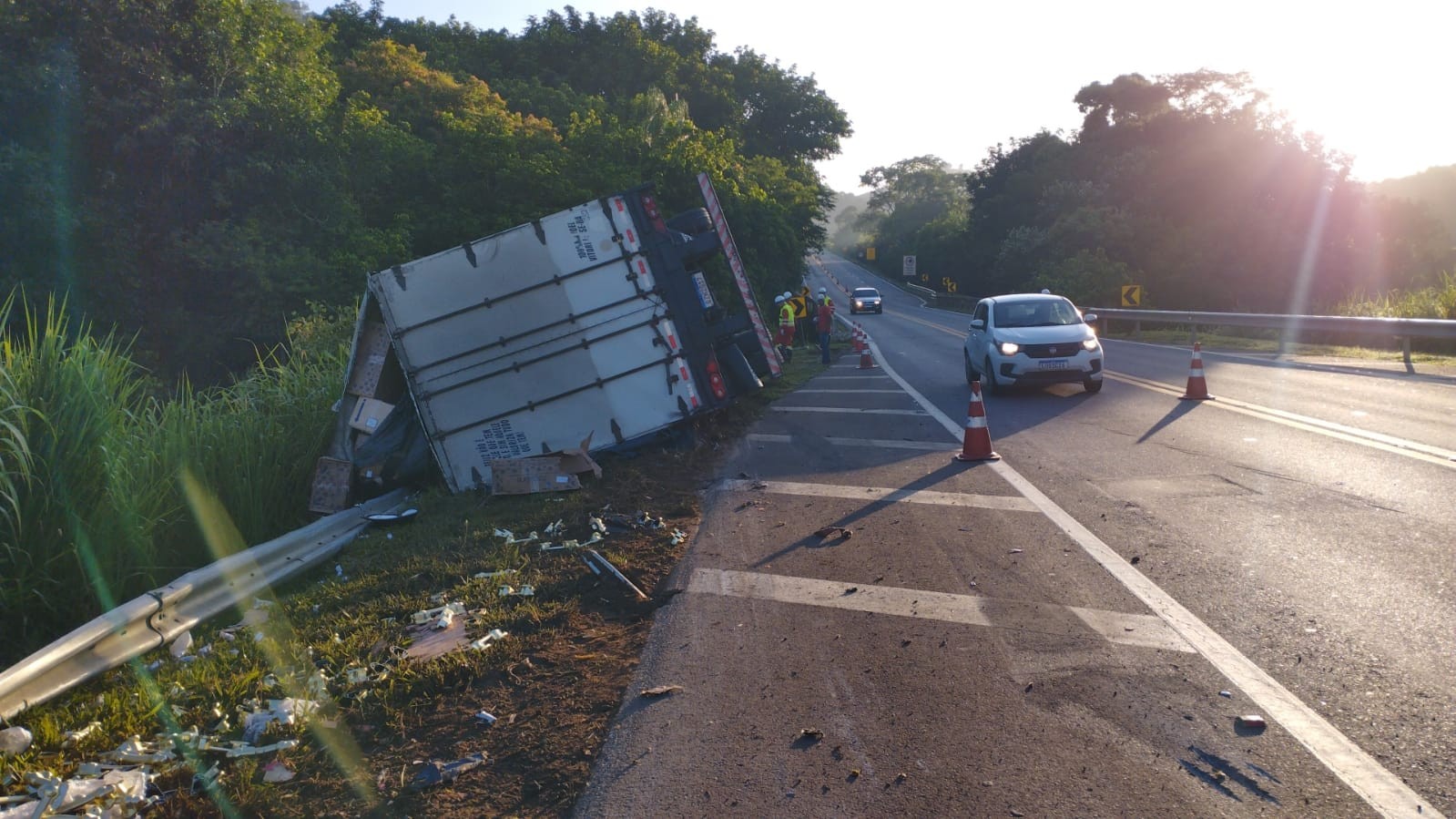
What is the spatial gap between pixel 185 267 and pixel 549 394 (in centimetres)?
1631

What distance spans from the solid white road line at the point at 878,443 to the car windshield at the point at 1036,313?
549cm

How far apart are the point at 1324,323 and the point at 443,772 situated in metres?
21.5

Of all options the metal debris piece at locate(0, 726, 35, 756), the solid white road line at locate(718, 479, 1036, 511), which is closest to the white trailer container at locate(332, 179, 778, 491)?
the solid white road line at locate(718, 479, 1036, 511)

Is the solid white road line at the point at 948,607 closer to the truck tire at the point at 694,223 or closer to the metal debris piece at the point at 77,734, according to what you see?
the metal debris piece at the point at 77,734

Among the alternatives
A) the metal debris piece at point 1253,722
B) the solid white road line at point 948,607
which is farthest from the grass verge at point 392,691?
the metal debris piece at point 1253,722

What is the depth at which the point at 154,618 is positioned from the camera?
5398mm

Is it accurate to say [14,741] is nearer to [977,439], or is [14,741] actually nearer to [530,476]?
[530,476]

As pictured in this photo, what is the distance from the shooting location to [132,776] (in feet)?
13.1

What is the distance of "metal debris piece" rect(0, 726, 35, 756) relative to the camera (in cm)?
409

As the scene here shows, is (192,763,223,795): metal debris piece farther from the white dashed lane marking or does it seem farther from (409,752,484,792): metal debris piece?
the white dashed lane marking

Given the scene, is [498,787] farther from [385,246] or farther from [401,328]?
[385,246]

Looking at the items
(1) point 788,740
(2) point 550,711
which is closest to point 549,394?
(2) point 550,711

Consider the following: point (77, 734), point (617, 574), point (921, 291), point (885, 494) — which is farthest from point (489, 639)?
point (921, 291)

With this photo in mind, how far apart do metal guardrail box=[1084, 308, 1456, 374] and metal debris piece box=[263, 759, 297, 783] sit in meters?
18.0
